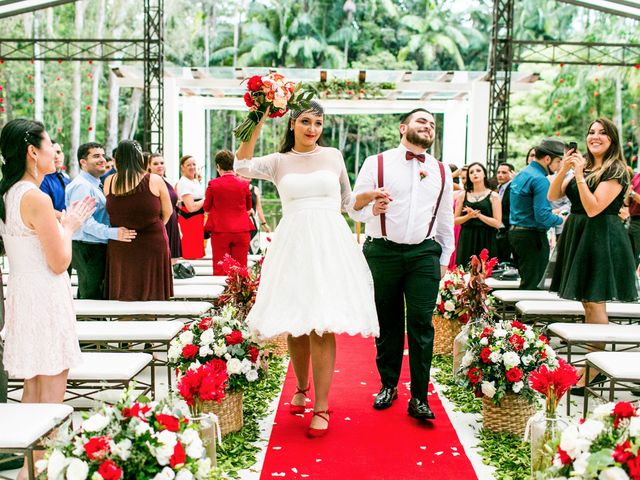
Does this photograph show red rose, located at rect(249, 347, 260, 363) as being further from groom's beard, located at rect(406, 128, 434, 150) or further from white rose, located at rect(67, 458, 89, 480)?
white rose, located at rect(67, 458, 89, 480)

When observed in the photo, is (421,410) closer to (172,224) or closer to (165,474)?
(165,474)

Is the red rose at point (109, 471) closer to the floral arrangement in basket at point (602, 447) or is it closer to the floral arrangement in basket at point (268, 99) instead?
the floral arrangement in basket at point (602, 447)

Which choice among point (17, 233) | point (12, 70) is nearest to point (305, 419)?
point (17, 233)

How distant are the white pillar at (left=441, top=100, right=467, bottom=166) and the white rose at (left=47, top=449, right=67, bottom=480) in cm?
1376

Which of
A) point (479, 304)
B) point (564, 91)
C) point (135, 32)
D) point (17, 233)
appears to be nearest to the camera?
point (17, 233)

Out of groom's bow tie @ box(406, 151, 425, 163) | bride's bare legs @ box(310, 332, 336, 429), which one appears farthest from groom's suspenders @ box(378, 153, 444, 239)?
bride's bare legs @ box(310, 332, 336, 429)

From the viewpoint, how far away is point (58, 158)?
7.59 meters

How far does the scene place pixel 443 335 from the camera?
20.6ft

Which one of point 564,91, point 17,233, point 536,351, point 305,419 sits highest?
point 564,91

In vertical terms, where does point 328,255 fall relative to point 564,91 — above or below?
below

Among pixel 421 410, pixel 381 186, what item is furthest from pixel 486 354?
pixel 381 186

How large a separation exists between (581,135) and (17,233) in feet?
102

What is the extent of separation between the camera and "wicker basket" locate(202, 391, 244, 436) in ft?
13.3

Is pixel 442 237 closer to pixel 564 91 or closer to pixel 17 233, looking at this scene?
pixel 17 233
